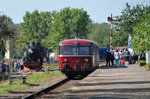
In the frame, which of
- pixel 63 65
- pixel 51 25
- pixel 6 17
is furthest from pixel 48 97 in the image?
pixel 51 25

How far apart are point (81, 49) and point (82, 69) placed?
5.11ft

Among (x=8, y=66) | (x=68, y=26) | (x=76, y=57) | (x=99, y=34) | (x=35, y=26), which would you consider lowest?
(x=8, y=66)

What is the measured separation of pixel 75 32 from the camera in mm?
88562

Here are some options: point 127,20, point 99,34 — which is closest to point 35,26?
point 99,34

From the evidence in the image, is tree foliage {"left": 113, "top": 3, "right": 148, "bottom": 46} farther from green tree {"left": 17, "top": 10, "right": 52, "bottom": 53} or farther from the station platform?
green tree {"left": 17, "top": 10, "right": 52, "bottom": 53}

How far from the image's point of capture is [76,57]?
23.2m

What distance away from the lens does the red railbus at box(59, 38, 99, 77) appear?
75.7 feet

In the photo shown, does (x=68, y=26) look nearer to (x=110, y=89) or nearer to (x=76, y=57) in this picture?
(x=76, y=57)

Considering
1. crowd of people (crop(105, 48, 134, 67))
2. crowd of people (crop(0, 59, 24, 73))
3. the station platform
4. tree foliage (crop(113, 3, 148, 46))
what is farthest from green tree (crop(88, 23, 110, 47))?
the station platform

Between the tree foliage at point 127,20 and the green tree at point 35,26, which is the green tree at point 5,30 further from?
the green tree at point 35,26

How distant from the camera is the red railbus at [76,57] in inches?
909

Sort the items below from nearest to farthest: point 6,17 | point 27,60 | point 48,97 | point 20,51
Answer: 1. point 48,97
2. point 27,60
3. point 6,17
4. point 20,51

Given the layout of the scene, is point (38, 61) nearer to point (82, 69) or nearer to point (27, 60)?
point (27, 60)

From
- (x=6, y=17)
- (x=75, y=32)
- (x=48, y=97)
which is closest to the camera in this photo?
(x=48, y=97)
